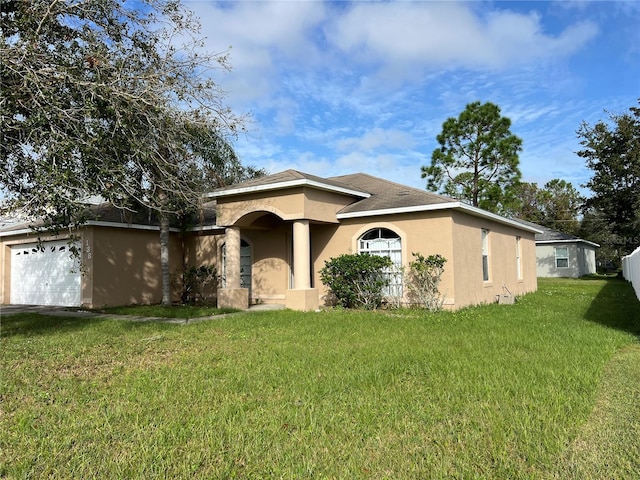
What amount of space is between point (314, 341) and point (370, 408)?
3848 mm

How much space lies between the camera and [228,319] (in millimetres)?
12086

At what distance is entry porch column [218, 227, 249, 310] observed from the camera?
592 inches

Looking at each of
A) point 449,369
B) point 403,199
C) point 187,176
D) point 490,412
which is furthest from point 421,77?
point 490,412

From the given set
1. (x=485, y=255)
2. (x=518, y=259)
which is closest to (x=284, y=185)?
(x=485, y=255)

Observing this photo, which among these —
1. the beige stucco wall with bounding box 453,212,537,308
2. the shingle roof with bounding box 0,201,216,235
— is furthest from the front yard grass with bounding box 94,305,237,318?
the beige stucco wall with bounding box 453,212,537,308

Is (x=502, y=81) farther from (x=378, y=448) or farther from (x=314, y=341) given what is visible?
(x=378, y=448)

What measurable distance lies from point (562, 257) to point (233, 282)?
31.3 metres

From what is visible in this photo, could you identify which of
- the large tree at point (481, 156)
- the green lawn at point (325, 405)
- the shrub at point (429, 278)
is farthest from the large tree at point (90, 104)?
the large tree at point (481, 156)

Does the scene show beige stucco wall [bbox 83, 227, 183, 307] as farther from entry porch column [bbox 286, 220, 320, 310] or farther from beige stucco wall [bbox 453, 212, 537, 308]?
beige stucco wall [bbox 453, 212, 537, 308]

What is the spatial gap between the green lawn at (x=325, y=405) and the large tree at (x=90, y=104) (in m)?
2.94

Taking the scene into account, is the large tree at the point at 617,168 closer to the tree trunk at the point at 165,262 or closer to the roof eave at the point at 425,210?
the roof eave at the point at 425,210

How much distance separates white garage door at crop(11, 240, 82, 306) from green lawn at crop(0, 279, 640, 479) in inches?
330

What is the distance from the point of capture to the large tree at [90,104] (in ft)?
24.2

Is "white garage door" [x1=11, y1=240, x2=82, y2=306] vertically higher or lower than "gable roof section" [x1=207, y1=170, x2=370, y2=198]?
lower
